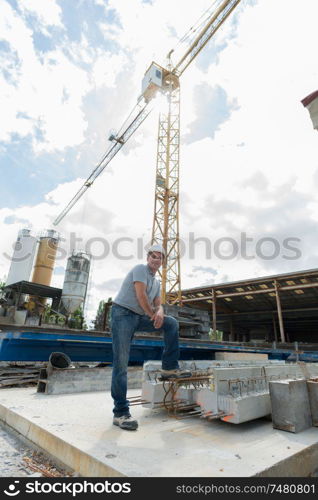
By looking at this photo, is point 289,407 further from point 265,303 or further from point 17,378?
point 265,303

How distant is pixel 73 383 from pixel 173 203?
73.3 ft

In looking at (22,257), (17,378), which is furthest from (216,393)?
(22,257)

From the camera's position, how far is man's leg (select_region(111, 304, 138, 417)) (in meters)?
2.18

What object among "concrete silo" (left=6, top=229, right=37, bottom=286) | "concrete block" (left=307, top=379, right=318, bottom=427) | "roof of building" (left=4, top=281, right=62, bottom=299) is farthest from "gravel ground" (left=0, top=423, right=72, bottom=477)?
"concrete silo" (left=6, top=229, right=37, bottom=286)

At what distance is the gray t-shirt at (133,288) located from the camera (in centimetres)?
245

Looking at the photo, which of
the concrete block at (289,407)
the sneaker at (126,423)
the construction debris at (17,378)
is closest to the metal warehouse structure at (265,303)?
the construction debris at (17,378)

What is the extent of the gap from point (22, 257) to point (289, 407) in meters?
25.3

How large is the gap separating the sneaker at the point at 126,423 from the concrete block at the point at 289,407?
1.14m

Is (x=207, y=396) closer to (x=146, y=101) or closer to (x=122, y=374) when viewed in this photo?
(x=122, y=374)

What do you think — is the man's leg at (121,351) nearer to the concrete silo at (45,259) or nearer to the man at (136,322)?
the man at (136,322)

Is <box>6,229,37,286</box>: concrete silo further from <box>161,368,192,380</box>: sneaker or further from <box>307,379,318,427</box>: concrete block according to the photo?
<box>307,379,318,427</box>: concrete block

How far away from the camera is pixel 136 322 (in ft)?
8.23

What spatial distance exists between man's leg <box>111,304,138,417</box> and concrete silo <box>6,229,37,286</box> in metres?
22.8
